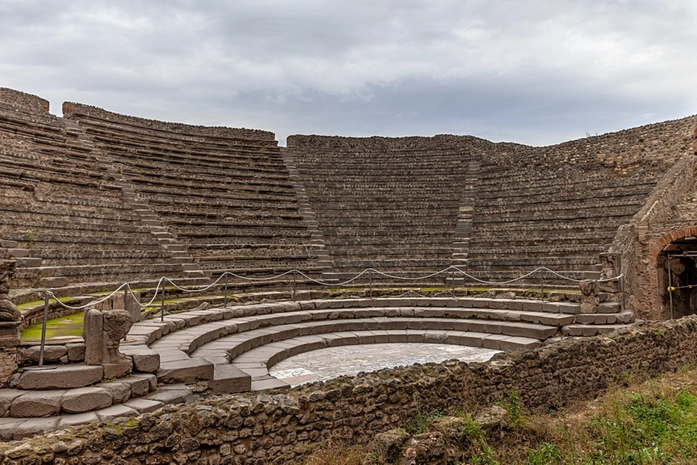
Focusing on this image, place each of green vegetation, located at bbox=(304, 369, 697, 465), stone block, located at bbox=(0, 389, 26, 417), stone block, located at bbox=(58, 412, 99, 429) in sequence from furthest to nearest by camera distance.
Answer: stone block, located at bbox=(0, 389, 26, 417) → stone block, located at bbox=(58, 412, 99, 429) → green vegetation, located at bbox=(304, 369, 697, 465)

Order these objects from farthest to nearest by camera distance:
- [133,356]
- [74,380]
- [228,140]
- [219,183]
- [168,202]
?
1. [228,140]
2. [219,183]
3. [168,202]
4. [133,356]
5. [74,380]

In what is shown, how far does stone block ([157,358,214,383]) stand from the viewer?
5.91m

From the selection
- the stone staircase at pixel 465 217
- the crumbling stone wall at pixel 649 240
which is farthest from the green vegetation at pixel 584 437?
the stone staircase at pixel 465 217

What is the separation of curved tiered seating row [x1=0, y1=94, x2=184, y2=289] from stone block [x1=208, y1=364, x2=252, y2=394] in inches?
191

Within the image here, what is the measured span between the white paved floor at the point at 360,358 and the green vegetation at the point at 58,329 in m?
2.94

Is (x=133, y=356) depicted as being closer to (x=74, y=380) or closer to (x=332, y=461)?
(x=74, y=380)

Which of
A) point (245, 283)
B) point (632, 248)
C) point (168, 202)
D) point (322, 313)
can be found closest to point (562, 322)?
point (632, 248)

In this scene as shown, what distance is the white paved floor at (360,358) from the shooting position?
758 centimetres

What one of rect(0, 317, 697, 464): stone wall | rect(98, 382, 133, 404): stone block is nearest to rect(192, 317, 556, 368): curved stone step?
rect(0, 317, 697, 464): stone wall

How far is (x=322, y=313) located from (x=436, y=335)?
2674 mm

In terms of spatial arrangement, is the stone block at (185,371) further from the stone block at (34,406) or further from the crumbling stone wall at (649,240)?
the crumbling stone wall at (649,240)

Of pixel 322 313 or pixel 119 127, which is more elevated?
pixel 119 127

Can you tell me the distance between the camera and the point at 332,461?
4.13 metres

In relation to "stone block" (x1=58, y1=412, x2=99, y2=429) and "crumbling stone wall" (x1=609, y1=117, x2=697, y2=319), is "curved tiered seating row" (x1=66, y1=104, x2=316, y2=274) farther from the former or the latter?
"crumbling stone wall" (x1=609, y1=117, x2=697, y2=319)
